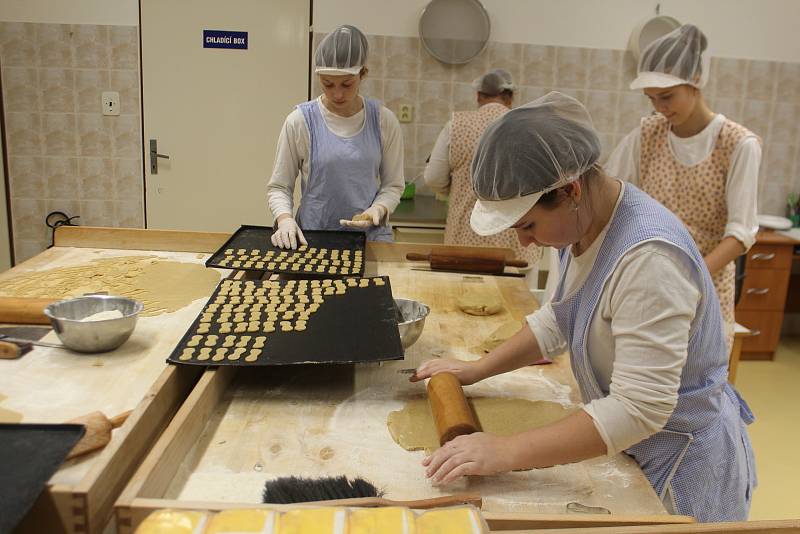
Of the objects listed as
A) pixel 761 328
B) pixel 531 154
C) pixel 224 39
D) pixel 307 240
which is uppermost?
pixel 224 39

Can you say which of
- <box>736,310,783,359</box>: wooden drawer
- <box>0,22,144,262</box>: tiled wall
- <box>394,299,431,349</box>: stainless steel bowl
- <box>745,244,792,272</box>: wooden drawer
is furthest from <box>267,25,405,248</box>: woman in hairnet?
<box>736,310,783,359</box>: wooden drawer

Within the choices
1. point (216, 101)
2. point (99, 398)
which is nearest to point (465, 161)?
point (216, 101)

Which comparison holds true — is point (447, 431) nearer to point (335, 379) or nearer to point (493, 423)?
point (493, 423)

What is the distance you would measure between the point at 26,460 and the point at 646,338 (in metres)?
0.92

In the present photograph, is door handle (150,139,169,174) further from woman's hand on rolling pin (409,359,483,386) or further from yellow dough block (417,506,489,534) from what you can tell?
yellow dough block (417,506,489,534)

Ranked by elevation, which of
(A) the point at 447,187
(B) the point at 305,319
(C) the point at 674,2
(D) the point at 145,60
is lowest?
(B) the point at 305,319

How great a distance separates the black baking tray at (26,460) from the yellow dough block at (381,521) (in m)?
0.40

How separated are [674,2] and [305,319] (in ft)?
11.4

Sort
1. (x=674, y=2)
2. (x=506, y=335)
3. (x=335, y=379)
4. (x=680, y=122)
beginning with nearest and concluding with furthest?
(x=335, y=379)
(x=506, y=335)
(x=680, y=122)
(x=674, y=2)

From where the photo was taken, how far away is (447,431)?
45.2 inches

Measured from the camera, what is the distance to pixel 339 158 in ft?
8.24

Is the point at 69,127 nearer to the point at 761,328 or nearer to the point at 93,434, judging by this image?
the point at 93,434

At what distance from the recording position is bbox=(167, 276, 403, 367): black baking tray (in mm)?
1339

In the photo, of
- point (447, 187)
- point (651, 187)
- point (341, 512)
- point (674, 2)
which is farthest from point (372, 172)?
point (674, 2)
